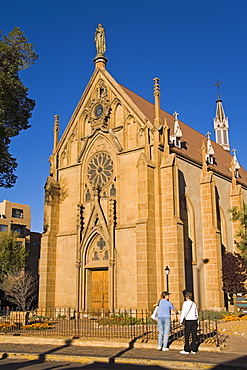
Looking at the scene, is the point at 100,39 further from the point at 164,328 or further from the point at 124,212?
the point at 164,328

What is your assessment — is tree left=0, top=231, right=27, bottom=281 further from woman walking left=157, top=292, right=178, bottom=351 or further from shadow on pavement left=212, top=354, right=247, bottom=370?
shadow on pavement left=212, top=354, right=247, bottom=370

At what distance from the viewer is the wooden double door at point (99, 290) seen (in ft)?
92.0

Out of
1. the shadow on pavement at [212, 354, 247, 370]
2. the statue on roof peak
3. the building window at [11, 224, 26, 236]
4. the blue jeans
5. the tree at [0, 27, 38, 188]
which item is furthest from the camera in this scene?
the building window at [11, 224, 26, 236]

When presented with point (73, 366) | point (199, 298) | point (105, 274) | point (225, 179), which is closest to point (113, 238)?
point (105, 274)

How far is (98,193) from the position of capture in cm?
2995

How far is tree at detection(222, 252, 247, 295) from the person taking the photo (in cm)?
2852

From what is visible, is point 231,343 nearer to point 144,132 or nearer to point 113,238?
point 113,238

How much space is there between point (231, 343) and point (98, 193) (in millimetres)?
16972

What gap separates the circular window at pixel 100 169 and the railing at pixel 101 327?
30.9ft

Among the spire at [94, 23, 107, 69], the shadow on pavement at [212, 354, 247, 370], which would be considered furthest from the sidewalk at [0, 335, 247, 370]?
the spire at [94, 23, 107, 69]

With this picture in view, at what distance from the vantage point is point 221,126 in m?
57.5

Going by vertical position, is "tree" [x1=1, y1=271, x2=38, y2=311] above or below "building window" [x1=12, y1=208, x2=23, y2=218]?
below

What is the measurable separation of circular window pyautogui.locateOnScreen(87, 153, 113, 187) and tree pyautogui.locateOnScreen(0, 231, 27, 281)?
822 inches

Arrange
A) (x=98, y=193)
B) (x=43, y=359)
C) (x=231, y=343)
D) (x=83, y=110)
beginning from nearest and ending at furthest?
(x=43, y=359)
(x=231, y=343)
(x=98, y=193)
(x=83, y=110)
